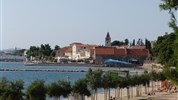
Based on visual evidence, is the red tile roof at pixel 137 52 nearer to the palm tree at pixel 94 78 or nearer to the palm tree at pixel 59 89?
the palm tree at pixel 94 78

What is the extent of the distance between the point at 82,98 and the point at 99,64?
142442 mm

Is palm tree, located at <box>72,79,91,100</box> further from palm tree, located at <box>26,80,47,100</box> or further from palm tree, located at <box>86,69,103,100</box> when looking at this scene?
palm tree, located at <box>26,80,47,100</box>

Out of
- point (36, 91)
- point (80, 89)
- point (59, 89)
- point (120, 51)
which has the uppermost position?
point (120, 51)

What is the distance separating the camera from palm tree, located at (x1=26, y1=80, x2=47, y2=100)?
2800 cm

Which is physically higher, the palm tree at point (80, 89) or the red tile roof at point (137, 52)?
the red tile roof at point (137, 52)

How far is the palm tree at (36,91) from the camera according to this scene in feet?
91.9

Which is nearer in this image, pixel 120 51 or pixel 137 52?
pixel 120 51

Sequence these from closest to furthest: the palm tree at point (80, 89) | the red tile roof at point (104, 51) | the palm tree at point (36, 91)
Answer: the palm tree at point (36, 91) < the palm tree at point (80, 89) < the red tile roof at point (104, 51)

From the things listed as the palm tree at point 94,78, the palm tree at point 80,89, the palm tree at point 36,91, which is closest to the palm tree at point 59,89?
the palm tree at point 80,89

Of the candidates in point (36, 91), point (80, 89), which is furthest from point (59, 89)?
point (36, 91)

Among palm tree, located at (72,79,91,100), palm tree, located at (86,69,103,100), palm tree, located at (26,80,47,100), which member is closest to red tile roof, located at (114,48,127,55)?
palm tree, located at (86,69,103,100)

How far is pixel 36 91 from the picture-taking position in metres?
28.4

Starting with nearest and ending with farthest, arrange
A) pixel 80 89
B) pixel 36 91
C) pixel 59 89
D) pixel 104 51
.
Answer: pixel 36 91, pixel 59 89, pixel 80 89, pixel 104 51

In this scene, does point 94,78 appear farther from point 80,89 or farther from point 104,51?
point 104,51
